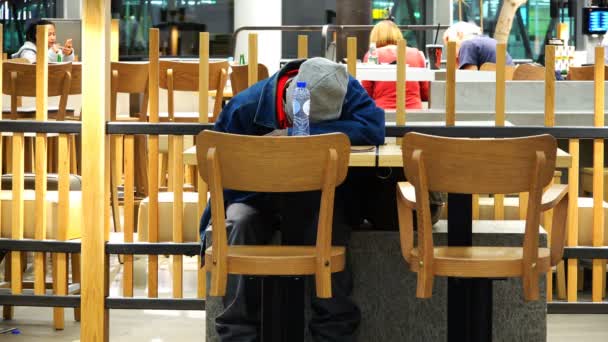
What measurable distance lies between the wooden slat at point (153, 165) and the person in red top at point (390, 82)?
96.1 inches

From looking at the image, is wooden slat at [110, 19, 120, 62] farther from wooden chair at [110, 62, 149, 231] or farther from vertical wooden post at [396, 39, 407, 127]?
vertical wooden post at [396, 39, 407, 127]

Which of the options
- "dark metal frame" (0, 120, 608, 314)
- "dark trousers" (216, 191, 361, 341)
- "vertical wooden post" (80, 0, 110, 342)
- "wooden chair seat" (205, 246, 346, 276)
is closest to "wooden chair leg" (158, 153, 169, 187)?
"dark metal frame" (0, 120, 608, 314)

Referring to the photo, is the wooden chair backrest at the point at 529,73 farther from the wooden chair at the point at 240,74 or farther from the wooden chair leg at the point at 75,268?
the wooden chair leg at the point at 75,268

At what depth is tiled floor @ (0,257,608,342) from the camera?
17.3 feet

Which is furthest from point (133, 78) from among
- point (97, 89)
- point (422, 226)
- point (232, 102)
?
point (422, 226)

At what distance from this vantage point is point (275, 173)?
363cm

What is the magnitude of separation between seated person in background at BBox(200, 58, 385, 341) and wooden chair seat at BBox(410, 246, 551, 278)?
0.47 meters

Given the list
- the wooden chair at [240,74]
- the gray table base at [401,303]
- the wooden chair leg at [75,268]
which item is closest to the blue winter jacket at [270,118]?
the gray table base at [401,303]

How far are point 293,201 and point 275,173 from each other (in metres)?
0.34

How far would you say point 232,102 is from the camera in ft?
14.1

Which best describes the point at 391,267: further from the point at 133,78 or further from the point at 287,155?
the point at 133,78

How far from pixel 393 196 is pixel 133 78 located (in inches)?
116

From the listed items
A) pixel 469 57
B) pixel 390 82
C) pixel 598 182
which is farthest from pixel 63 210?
pixel 469 57

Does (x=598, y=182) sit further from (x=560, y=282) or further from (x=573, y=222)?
(x=560, y=282)
